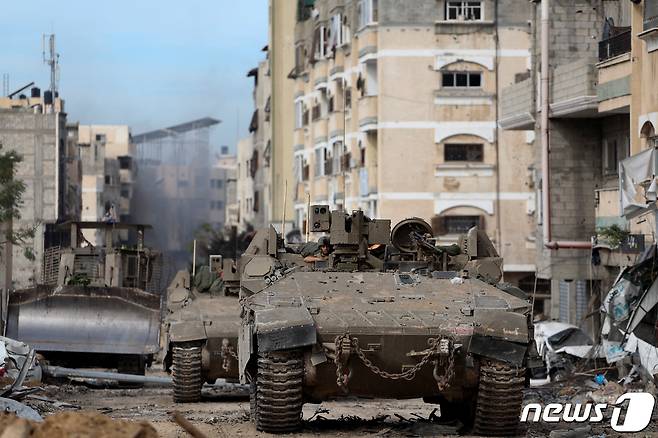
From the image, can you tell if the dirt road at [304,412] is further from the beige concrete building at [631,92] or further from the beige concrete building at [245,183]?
the beige concrete building at [245,183]

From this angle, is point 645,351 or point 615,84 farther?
point 615,84

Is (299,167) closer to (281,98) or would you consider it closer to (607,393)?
(281,98)

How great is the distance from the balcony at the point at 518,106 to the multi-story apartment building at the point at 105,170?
37.8 meters

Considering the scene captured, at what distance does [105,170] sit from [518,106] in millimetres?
54612

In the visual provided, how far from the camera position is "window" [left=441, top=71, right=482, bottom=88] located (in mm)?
44969

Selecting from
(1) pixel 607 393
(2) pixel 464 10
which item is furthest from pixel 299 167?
(1) pixel 607 393

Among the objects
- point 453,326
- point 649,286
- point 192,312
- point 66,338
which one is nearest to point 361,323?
point 453,326

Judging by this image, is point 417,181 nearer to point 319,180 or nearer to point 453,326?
point 319,180

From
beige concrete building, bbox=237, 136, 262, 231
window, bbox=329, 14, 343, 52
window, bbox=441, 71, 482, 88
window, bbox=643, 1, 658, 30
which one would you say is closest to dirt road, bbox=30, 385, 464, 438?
window, bbox=643, 1, 658, 30

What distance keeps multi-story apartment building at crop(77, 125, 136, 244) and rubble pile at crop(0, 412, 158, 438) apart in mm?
60314

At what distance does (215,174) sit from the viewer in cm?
11381

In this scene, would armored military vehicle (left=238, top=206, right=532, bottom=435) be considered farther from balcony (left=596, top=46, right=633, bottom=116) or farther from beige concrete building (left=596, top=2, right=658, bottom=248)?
balcony (left=596, top=46, right=633, bottom=116)

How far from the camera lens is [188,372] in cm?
2073

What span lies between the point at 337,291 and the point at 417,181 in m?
28.8
